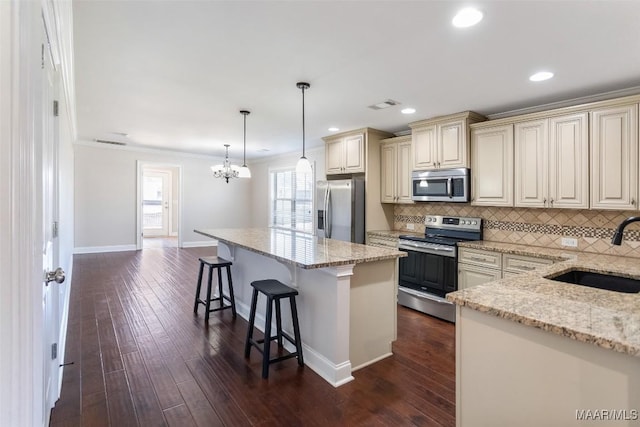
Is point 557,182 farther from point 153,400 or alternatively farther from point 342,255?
point 153,400

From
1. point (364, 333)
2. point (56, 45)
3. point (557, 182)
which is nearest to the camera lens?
point (56, 45)

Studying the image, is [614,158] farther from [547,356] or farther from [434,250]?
[547,356]

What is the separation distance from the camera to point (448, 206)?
4.40 m

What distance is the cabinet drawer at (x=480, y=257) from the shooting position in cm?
332

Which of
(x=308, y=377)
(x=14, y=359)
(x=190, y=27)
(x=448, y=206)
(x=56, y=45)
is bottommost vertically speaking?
(x=308, y=377)

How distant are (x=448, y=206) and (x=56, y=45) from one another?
14.1 feet

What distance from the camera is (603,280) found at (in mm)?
2299

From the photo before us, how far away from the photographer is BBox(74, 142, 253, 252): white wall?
6898mm

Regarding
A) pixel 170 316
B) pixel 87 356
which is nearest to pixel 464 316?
pixel 87 356

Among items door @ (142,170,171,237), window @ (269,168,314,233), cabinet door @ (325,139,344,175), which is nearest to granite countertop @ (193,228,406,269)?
cabinet door @ (325,139,344,175)

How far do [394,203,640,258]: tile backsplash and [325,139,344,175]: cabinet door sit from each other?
162 centimetres

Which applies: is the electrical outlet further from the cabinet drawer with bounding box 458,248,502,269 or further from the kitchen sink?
the kitchen sink

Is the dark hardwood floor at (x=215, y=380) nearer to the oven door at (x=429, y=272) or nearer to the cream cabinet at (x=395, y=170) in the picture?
the oven door at (x=429, y=272)

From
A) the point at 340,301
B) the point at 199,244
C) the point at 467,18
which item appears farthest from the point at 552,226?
the point at 199,244
